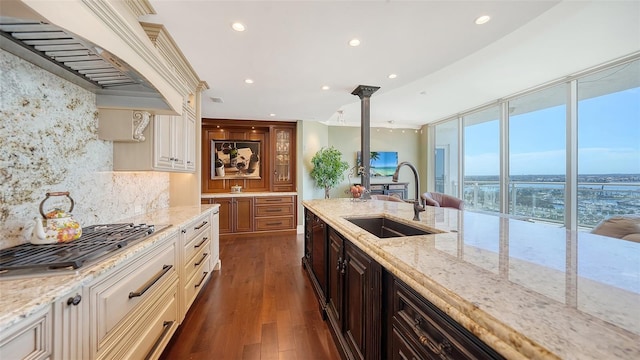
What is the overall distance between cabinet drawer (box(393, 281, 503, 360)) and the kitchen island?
1190 mm

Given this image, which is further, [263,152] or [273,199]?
[263,152]

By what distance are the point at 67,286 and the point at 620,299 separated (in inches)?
64.4

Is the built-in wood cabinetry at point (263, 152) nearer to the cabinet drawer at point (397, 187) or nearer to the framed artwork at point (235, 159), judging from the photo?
the framed artwork at point (235, 159)

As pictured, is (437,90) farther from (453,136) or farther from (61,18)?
(61,18)

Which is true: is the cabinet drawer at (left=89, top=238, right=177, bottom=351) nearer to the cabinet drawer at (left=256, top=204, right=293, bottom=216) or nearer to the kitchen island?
the kitchen island

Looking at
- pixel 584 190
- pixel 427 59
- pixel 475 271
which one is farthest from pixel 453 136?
pixel 475 271

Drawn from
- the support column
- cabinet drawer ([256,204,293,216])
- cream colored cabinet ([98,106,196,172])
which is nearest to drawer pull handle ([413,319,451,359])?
cream colored cabinet ([98,106,196,172])

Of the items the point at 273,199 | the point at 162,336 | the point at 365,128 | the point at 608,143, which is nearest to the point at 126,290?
the point at 162,336

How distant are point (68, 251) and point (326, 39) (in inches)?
87.0

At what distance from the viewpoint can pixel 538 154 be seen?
160 inches

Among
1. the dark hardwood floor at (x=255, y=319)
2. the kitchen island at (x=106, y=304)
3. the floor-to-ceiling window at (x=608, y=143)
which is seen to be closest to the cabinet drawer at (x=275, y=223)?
the dark hardwood floor at (x=255, y=319)

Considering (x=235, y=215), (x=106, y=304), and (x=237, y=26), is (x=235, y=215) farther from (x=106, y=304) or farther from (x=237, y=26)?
(x=106, y=304)

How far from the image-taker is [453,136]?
5918mm

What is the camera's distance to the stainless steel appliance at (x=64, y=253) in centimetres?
89
